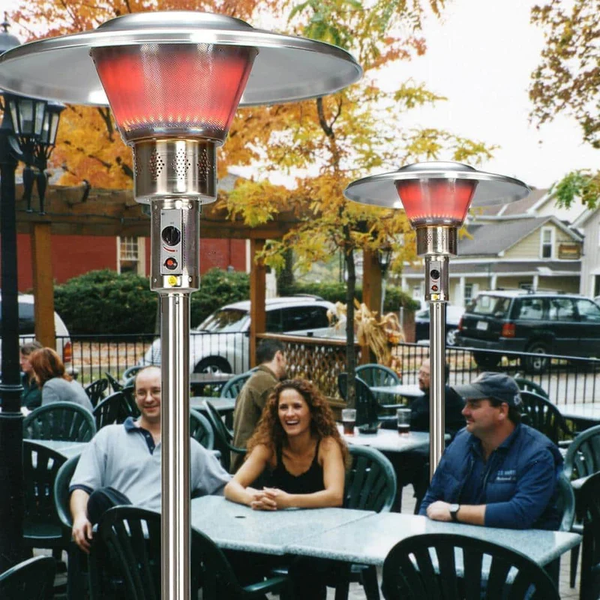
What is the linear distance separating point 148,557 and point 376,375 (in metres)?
7.61

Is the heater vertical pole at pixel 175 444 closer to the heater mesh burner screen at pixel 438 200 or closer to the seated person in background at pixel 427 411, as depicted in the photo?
the heater mesh burner screen at pixel 438 200

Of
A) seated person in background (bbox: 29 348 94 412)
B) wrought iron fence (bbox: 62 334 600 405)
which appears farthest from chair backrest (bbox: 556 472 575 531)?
wrought iron fence (bbox: 62 334 600 405)

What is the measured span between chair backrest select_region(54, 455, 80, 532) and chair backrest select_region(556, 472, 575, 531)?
245 centimetres

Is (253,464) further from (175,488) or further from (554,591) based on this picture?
(175,488)

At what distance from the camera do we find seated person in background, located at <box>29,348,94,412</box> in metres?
7.30

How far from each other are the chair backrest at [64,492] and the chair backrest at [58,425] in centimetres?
192

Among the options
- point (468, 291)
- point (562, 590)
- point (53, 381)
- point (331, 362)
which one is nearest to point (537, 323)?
point (331, 362)

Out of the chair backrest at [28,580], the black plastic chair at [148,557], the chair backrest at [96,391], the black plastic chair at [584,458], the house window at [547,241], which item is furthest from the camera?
the house window at [547,241]

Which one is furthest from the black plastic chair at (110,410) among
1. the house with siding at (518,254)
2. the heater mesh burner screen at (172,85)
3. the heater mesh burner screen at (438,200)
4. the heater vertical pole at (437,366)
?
the house with siding at (518,254)

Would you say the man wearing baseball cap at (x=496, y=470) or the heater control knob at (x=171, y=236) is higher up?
the heater control knob at (x=171, y=236)

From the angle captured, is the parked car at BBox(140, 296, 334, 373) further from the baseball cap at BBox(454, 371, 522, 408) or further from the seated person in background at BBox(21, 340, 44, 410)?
the baseball cap at BBox(454, 371, 522, 408)

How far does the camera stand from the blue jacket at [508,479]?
404cm

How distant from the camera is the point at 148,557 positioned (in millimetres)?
3588

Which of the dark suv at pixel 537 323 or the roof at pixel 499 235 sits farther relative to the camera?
the roof at pixel 499 235
